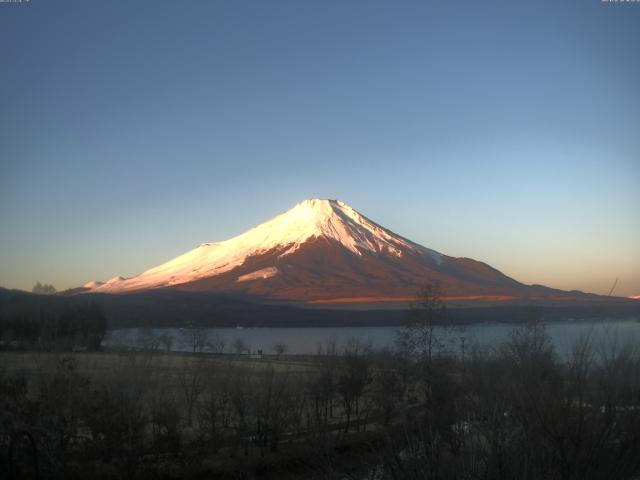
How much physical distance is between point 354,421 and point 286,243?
103m

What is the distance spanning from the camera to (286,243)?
121188 millimetres

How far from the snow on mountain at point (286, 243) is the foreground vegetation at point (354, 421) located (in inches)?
3457

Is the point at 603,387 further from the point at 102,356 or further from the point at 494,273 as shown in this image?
the point at 494,273

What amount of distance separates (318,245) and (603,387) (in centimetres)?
10937

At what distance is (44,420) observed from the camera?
367 inches

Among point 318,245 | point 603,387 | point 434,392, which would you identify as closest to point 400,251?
point 318,245

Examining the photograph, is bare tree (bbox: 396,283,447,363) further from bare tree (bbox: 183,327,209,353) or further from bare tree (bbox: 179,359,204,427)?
bare tree (bbox: 183,327,209,353)

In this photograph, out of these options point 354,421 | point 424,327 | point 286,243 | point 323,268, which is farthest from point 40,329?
point 286,243

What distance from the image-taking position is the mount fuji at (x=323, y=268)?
96.0 m

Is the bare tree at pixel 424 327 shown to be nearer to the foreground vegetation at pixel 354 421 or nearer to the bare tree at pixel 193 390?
the foreground vegetation at pixel 354 421

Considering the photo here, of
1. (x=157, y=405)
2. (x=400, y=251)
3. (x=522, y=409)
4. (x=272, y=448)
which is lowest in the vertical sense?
(x=272, y=448)

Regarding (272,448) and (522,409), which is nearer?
(522,409)

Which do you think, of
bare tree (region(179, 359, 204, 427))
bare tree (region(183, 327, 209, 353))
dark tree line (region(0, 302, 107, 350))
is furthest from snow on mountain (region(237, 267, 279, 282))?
bare tree (region(179, 359, 204, 427))

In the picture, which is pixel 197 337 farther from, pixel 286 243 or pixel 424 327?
pixel 286 243
